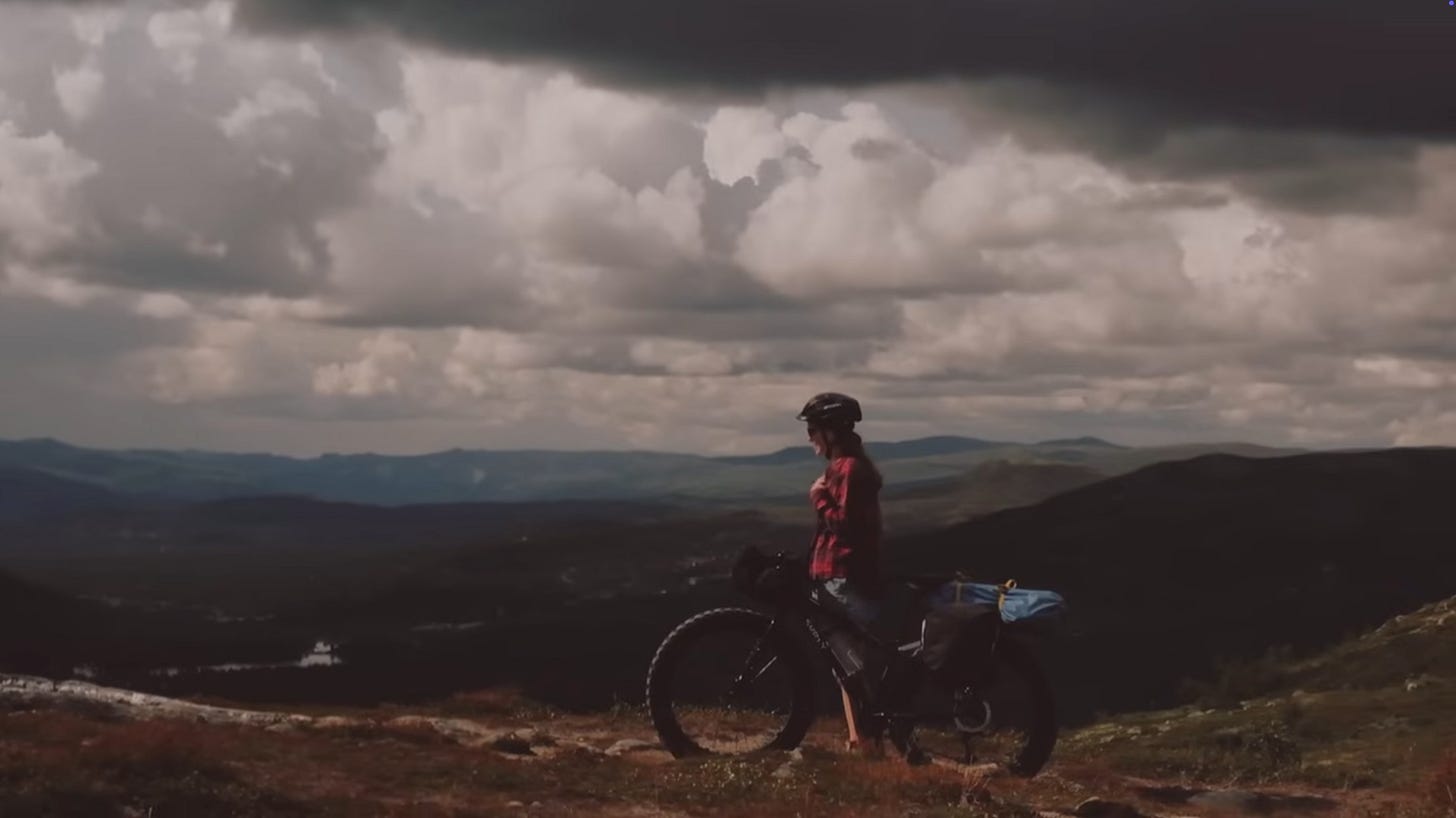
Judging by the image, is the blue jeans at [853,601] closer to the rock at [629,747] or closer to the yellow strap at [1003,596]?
the yellow strap at [1003,596]

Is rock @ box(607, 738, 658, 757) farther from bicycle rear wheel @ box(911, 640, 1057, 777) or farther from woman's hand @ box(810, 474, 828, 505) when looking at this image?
woman's hand @ box(810, 474, 828, 505)

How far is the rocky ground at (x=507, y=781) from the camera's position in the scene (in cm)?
1370

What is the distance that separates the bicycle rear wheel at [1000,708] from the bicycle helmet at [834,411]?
9.78ft

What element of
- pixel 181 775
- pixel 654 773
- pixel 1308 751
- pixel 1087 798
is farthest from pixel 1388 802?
pixel 1308 751

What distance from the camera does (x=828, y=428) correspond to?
1597 cm

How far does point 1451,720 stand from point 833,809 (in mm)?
27345

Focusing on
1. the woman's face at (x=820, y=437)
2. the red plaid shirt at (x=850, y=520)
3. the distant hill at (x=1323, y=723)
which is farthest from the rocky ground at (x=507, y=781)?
→ the woman's face at (x=820, y=437)

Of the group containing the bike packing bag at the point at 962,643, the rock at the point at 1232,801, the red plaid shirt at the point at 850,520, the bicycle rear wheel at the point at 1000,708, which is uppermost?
the red plaid shirt at the point at 850,520

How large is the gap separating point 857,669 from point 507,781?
404 centimetres

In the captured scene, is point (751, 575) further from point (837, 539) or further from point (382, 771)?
point (382, 771)

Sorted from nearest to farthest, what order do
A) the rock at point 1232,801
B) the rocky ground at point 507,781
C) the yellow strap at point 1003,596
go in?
the rocky ground at point 507,781 < the yellow strap at point 1003,596 < the rock at point 1232,801

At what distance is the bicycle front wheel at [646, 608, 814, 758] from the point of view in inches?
642

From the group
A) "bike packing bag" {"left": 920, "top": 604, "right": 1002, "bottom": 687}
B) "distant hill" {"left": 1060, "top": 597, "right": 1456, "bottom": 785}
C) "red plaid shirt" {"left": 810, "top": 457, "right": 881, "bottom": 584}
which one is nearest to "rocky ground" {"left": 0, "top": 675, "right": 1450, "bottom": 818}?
"bike packing bag" {"left": 920, "top": 604, "right": 1002, "bottom": 687}

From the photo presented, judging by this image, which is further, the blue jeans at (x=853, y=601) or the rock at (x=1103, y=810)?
the blue jeans at (x=853, y=601)
